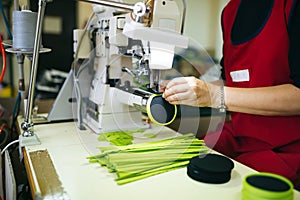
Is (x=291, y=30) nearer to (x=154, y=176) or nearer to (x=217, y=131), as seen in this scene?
(x=217, y=131)

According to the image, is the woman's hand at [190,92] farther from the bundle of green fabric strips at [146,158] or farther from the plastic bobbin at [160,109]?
the bundle of green fabric strips at [146,158]

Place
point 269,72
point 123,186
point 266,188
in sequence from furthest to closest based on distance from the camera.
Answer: point 269,72
point 123,186
point 266,188

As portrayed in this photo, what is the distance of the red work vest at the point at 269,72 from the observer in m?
0.90

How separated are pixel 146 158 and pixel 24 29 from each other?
56 centimetres

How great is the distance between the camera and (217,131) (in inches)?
42.4

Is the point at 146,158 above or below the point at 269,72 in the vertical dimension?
below

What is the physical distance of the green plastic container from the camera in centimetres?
54

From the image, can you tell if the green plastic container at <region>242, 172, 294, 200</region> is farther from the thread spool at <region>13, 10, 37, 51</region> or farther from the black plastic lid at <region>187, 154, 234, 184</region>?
the thread spool at <region>13, 10, 37, 51</region>

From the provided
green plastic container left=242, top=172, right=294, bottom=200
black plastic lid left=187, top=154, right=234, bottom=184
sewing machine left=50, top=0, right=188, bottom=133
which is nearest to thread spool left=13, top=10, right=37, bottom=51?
sewing machine left=50, top=0, right=188, bottom=133

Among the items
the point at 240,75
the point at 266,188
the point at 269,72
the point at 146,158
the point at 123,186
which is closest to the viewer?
the point at 266,188

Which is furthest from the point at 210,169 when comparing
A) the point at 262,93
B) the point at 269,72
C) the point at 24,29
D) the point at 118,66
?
the point at 24,29

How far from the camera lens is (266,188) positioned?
0.56 m

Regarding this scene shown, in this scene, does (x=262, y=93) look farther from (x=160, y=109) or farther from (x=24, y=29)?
(x=24, y=29)

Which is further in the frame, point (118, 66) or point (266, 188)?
point (118, 66)
